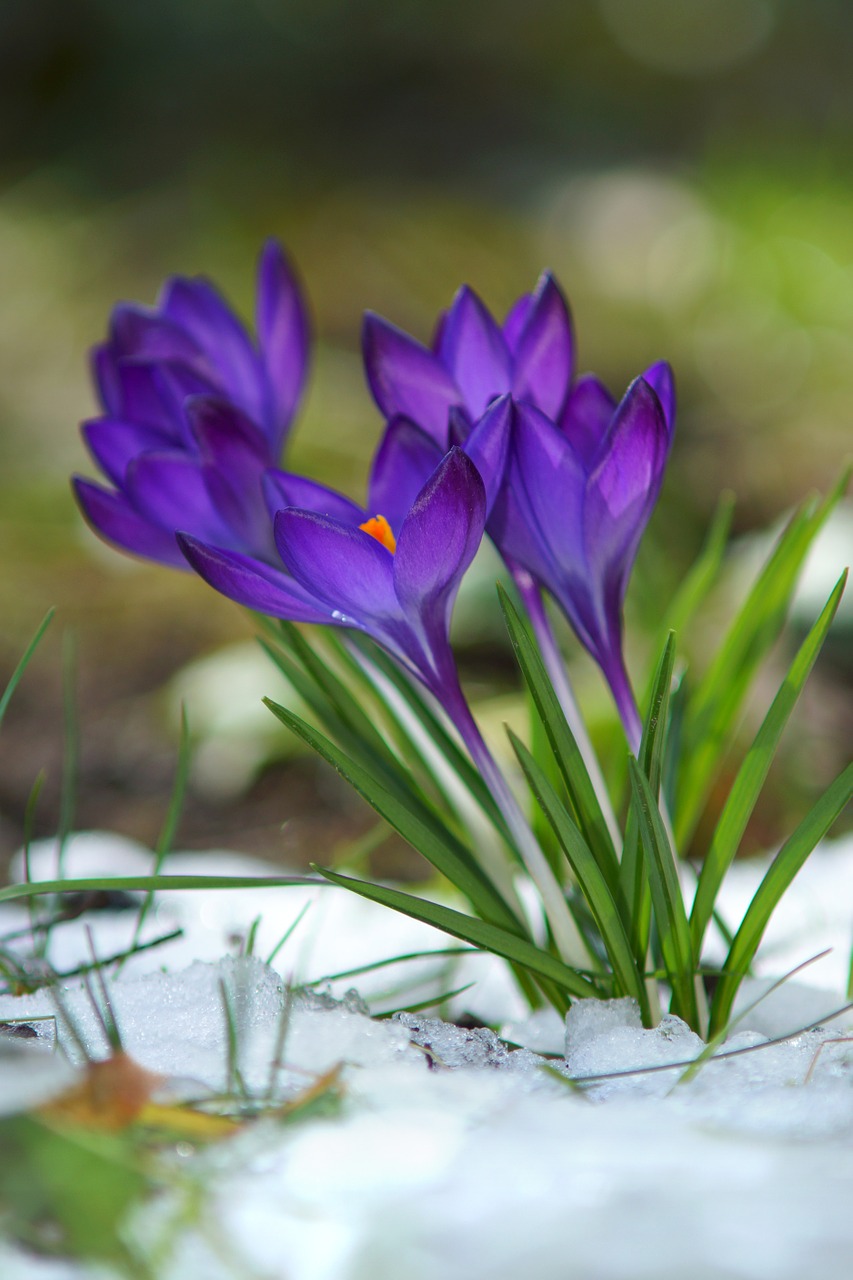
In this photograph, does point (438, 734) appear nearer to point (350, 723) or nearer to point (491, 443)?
point (350, 723)

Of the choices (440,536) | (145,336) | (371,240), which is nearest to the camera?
(440,536)

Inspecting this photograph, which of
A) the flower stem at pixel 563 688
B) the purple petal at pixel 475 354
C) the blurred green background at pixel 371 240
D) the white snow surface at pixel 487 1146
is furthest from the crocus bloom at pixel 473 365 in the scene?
the blurred green background at pixel 371 240

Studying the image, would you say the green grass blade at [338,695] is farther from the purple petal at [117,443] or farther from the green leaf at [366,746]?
the purple petal at [117,443]

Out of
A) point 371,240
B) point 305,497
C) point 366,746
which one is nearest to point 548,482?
point 305,497

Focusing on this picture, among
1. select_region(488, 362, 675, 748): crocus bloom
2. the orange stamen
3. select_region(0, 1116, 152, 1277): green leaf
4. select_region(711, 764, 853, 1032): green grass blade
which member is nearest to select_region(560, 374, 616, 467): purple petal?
select_region(488, 362, 675, 748): crocus bloom

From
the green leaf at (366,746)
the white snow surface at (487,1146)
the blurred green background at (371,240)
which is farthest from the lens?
the blurred green background at (371,240)

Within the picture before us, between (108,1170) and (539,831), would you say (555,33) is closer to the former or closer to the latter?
(539,831)
